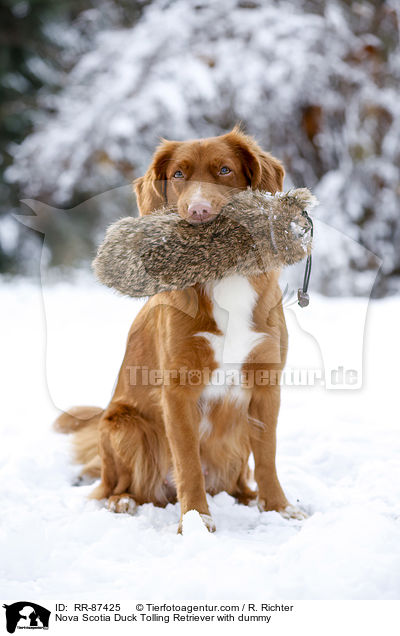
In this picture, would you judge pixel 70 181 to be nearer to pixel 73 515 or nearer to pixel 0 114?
pixel 0 114

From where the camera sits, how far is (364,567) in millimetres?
1639

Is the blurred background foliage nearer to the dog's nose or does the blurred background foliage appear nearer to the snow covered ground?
the snow covered ground

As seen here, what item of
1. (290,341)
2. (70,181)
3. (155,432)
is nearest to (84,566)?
(155,432)

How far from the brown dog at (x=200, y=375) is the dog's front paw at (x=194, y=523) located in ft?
0.05

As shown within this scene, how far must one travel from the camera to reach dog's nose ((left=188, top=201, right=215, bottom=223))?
2004 mm

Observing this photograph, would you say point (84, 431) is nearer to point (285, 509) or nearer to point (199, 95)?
point (285, 509)

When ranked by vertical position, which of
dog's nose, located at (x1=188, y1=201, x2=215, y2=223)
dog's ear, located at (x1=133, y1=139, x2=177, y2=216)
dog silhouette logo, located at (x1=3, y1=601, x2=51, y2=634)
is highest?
dog's ear, located at (x1=133, y1=139, x2=177, y2=216)

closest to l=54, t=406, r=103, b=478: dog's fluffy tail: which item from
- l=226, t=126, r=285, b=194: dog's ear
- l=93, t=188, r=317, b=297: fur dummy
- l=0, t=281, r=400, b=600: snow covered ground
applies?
l=0, t=281, r=400, b=600: snow covered ground

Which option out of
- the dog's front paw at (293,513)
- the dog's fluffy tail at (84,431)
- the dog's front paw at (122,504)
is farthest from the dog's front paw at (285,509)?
the dog's fluffy tail at (84,431)

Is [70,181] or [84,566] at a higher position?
[70,181]

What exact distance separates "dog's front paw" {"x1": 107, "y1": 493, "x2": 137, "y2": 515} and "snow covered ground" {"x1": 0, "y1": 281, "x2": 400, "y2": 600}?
44 millimetres

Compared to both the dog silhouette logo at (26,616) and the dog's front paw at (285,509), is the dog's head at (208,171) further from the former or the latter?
the dog silhouette logo at (26,616)

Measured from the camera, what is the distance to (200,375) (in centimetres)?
218

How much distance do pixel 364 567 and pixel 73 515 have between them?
3.71ft
